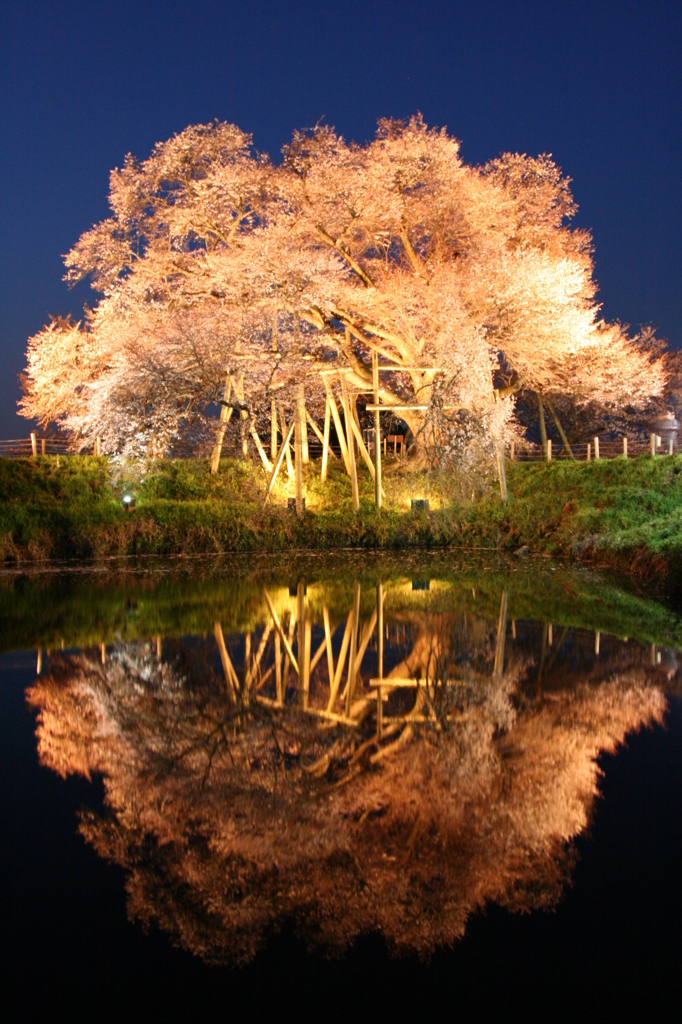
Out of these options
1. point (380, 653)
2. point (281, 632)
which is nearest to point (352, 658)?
point (380, 653)

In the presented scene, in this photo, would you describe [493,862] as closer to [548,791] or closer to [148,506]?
[548,791]

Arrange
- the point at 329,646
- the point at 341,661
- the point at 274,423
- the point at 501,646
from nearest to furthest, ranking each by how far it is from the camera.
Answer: the point at 341,661
the point at 501,646
the point at 329,646
the point at 274,423

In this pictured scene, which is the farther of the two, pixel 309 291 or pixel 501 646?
pixel 309 291

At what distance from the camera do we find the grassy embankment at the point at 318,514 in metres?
19.1

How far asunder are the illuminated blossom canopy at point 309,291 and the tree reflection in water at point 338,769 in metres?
13.6

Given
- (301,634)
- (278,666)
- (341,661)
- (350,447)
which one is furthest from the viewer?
(350,447)

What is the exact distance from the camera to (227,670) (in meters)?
7.82

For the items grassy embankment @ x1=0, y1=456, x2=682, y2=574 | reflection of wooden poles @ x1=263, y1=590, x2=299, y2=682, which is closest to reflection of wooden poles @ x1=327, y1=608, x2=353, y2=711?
reflection of wooden poles @ x1=263, y1=590, x2=299, y2=682

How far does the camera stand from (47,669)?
8031 mm

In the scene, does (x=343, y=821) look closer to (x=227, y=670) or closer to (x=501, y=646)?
(x=227, y=670)

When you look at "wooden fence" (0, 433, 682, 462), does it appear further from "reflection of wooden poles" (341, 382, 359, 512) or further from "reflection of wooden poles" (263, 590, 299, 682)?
"reflection of wooden poles" (263, 590, 299, 682)

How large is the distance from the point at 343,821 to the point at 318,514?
17335 millimetres

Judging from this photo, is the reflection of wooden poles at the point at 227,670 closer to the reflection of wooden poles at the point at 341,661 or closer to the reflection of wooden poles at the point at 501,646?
the reflection of wooden poles at the point at 341,661

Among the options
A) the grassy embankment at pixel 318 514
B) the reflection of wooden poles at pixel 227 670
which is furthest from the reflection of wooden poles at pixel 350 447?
the reflection of wooden poles at pixel 227 670
